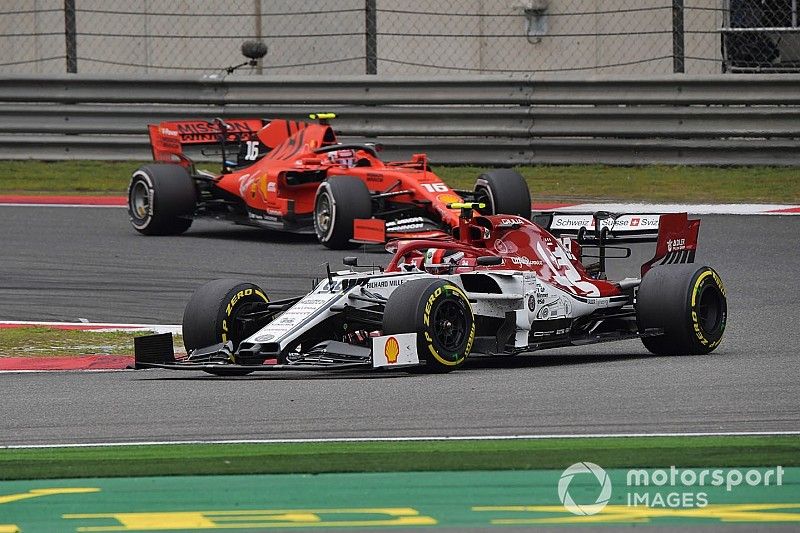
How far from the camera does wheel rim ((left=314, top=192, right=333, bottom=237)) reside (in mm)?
16031

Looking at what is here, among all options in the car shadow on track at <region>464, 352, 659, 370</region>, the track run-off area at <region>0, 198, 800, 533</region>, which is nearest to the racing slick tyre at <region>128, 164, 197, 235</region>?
the track run-off area at <region>0, 198, 800, 533</region>

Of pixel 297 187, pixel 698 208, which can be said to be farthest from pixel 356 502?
pixel 698 208

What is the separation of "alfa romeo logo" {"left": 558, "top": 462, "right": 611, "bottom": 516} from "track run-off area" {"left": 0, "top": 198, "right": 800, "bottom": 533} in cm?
4

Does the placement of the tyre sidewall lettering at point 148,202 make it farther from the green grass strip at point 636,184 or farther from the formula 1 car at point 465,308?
the formula 1 car at point 465,308

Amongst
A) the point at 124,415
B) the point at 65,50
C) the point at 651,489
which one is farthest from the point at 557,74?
the point at 651,489

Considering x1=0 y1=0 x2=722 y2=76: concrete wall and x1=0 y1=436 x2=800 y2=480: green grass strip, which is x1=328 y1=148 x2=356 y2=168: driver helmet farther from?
x1=0 y1=436 x2=800 y2=480: green grass strip

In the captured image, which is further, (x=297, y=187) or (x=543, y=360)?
(x=297, y=187)

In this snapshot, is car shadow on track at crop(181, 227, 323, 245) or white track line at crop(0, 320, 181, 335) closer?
white track line at crop(0, 320, 181, 335)

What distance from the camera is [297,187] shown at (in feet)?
55.5

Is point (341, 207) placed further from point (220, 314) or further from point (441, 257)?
point (220, 314)

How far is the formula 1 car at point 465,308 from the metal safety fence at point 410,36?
25.3 feet

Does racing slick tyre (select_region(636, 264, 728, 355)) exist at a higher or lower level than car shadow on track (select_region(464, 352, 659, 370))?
higher

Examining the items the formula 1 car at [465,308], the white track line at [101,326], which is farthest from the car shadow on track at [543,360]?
the white track line at [101,326]

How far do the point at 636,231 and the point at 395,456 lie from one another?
4685 mm
